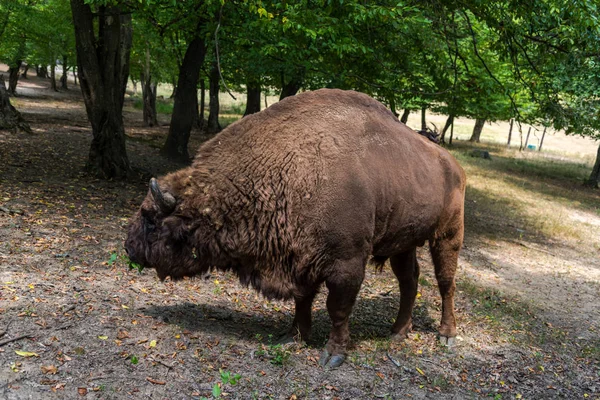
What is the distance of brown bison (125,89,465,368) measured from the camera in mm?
4613

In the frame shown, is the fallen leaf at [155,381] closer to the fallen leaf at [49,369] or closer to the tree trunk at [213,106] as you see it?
the fallen leaf at [49,369]

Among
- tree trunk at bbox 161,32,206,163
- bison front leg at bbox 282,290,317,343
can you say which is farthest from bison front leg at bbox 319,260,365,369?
tree trunk at bbox 161,32,206,163

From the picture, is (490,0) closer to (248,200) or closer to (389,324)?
(389,324)

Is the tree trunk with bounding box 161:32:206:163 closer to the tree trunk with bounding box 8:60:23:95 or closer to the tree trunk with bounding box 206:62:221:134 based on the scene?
the tree trunk with bounding box 206:62:221:134

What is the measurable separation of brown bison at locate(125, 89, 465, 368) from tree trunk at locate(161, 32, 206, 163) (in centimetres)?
954

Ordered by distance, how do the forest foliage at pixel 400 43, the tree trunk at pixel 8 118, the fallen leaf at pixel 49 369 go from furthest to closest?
the tree trunk at pixel 8 118 → the forest foliage at pixel 400 43 → the fallen leaf at pixel 49 369

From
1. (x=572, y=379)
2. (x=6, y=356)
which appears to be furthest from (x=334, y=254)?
(x=572, y=379)

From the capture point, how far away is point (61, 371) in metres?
3.96

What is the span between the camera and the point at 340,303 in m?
4.88

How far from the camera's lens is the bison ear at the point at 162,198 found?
446 cm

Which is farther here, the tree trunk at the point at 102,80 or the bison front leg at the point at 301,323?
the tree trunk at the point at 102,80

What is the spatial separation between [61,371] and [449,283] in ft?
13.6

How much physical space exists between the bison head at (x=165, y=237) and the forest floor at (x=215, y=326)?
0.64 metres

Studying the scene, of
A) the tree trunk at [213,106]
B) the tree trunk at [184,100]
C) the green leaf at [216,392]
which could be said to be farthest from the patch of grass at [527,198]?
the tree trunk at [213,106]
